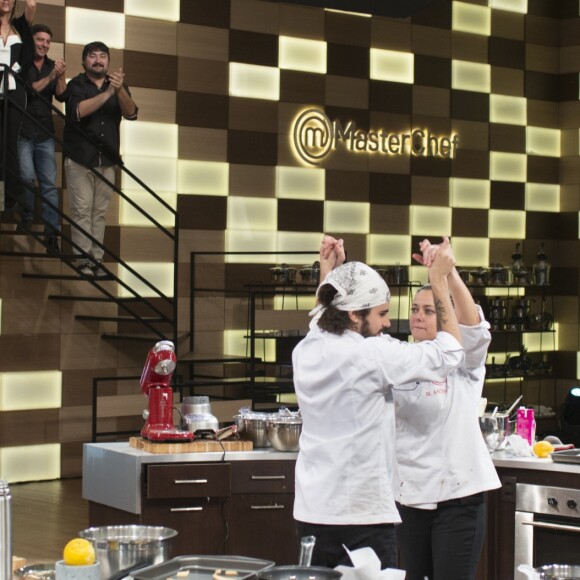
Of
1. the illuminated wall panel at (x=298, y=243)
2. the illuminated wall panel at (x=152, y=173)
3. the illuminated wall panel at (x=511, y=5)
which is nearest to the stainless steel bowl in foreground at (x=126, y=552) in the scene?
the illuminated wall panel at (x=152, y=173)

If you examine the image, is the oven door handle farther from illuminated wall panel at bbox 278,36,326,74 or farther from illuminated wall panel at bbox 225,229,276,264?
illuminated wall panel at bbox 278,36,326,74

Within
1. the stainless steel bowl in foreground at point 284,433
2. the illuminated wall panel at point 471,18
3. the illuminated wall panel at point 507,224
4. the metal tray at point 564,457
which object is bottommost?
the metal tray at point 564,457

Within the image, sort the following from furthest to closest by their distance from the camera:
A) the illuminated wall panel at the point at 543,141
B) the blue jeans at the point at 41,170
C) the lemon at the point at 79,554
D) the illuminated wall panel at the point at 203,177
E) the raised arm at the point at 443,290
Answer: the illuminated wall panel at the point at 543,141, the illuminated wall panel at the point at 203,177, the blue jeans at the point at 41,170, the raised arm at the point at 443,290, the lemon at the point at 79,554

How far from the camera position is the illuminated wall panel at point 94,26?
9.00 meters

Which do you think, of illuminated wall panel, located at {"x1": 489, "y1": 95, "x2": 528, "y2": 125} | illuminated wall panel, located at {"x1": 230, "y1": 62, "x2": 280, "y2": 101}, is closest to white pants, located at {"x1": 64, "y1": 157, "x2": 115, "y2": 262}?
illuminated wall panel, located at {"x1": 230, "y1": 62, "x2": 280, "y2": 101}

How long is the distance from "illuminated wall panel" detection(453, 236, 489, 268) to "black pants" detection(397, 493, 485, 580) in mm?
7755

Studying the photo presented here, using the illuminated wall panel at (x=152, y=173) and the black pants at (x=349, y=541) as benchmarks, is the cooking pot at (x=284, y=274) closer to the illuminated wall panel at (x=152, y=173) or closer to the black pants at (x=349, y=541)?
the illuminated wall panel at (x=152, y=173)

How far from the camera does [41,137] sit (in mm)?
8289

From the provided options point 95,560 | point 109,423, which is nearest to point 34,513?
point 109,423

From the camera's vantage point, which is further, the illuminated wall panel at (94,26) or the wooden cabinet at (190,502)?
the illuminated wall panel at (94,26)

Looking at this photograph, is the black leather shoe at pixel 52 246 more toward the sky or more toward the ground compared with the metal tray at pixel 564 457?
more toward the sky

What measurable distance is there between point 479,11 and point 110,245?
481 cm

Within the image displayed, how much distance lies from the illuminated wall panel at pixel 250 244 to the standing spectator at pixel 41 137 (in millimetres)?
1891

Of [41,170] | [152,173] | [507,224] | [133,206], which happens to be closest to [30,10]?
[41,170]
